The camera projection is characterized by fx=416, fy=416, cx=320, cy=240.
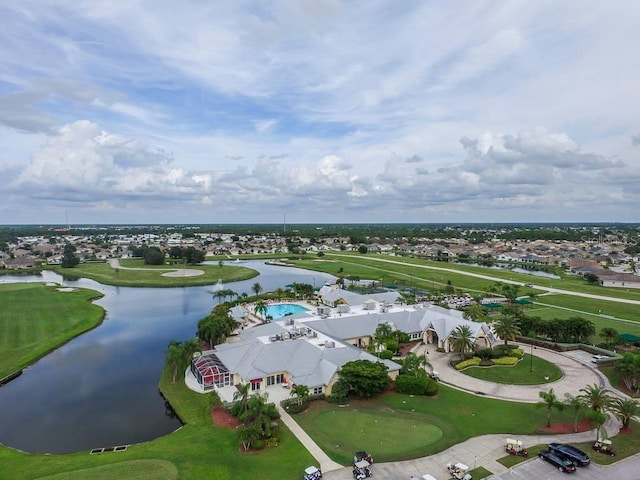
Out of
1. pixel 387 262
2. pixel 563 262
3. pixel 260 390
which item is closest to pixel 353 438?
pixel 260 390

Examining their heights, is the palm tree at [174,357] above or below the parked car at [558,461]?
above

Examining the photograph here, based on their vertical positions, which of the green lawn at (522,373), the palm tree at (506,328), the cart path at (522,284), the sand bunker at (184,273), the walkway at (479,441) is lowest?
the walkway at (479,441)

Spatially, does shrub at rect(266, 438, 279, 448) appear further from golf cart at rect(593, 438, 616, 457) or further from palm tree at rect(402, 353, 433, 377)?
→ golf cart at rect(593, 438, 616, 457)

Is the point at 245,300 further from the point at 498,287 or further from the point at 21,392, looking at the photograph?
the point at 498,287

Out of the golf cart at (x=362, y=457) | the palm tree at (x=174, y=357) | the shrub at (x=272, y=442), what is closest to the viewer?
the golf cart at (x=362, y=457)

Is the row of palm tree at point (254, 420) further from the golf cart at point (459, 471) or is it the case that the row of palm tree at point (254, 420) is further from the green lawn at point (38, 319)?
the green lawn at point (38, 319)

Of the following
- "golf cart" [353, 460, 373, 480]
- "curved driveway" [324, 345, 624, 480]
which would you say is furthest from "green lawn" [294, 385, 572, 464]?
"golf cart" [353, 460, 373, 480]

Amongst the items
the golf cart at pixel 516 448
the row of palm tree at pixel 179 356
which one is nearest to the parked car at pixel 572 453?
the golf cart at pixel 516 448

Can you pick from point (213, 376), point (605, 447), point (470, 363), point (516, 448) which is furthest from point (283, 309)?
point (605, 447)
